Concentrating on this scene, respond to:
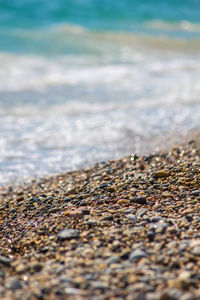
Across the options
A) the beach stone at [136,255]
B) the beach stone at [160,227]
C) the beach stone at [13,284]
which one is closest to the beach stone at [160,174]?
the beach stone at [160,227]

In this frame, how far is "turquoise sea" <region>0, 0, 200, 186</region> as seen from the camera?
456 centimetres

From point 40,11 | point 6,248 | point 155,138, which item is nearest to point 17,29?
point 40,11

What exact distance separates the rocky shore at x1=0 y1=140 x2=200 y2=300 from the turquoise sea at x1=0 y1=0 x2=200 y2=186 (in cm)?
91

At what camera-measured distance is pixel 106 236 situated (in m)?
2.23

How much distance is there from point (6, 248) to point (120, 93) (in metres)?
5.14

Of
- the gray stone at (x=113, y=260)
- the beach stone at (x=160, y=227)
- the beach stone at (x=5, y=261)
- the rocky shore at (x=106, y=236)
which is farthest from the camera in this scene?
the beach stone at (x=160, y=227)

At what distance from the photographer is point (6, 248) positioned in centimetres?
237

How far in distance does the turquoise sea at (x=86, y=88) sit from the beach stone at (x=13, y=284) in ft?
6.49

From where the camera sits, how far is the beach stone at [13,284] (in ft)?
6.03

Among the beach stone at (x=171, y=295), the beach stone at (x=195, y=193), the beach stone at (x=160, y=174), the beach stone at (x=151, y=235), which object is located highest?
the beach stone at (x=160, y=174)

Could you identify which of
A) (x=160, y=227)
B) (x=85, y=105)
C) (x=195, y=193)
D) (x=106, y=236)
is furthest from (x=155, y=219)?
(x=85, y=105)

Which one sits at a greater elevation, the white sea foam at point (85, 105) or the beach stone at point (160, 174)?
the white sea foam at point (85, 105)

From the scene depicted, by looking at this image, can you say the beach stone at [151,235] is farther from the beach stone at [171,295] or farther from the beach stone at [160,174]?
the beach stone at [160,174]

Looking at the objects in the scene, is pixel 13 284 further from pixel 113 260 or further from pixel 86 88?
pixel 86 88
